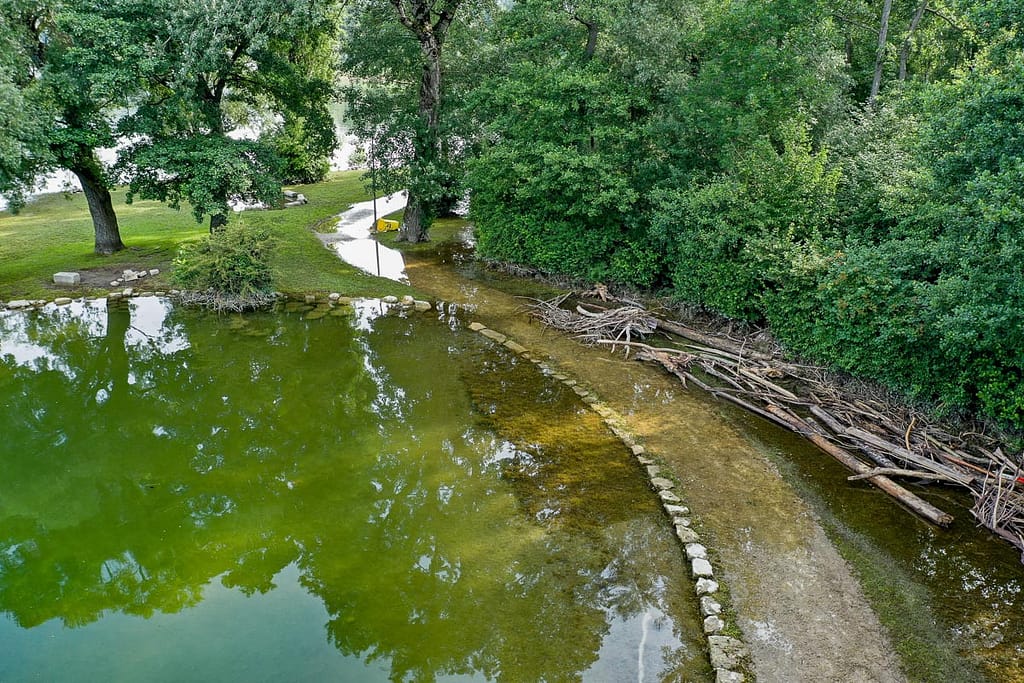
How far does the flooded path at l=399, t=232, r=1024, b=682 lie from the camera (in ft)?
16.6

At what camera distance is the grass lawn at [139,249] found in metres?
14.5

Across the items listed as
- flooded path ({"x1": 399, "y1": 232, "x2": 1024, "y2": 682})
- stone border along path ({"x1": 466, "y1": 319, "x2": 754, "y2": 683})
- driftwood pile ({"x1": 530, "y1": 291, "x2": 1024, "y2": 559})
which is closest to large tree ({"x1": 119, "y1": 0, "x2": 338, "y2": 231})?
driftwood pile ({"x1": 530, "y1": 291, "x2": 1024, "y2": 559})

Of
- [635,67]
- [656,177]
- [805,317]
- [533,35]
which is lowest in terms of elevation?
[805,317]

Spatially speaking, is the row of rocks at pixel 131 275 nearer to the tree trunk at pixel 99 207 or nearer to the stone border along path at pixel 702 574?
the tree trunk at pixel 99 207

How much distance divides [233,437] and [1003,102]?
1052cm

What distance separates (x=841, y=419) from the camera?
28.1 ft

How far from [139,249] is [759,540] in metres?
17.1

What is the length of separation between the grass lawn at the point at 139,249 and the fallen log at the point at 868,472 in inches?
348

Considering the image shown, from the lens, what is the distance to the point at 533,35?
47.6ft

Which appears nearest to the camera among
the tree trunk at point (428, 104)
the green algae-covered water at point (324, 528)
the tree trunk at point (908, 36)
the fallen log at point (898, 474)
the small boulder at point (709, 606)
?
the green algae-covered water at point (324, 528)

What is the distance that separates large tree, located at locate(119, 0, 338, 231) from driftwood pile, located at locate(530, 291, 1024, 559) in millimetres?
8881

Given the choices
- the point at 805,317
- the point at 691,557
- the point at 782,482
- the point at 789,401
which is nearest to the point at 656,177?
the point at 805,317

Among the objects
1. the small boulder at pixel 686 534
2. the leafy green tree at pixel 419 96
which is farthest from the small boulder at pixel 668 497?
the leafy green tree at pixel 419 96

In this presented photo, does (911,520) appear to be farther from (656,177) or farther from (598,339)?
(656,177)
